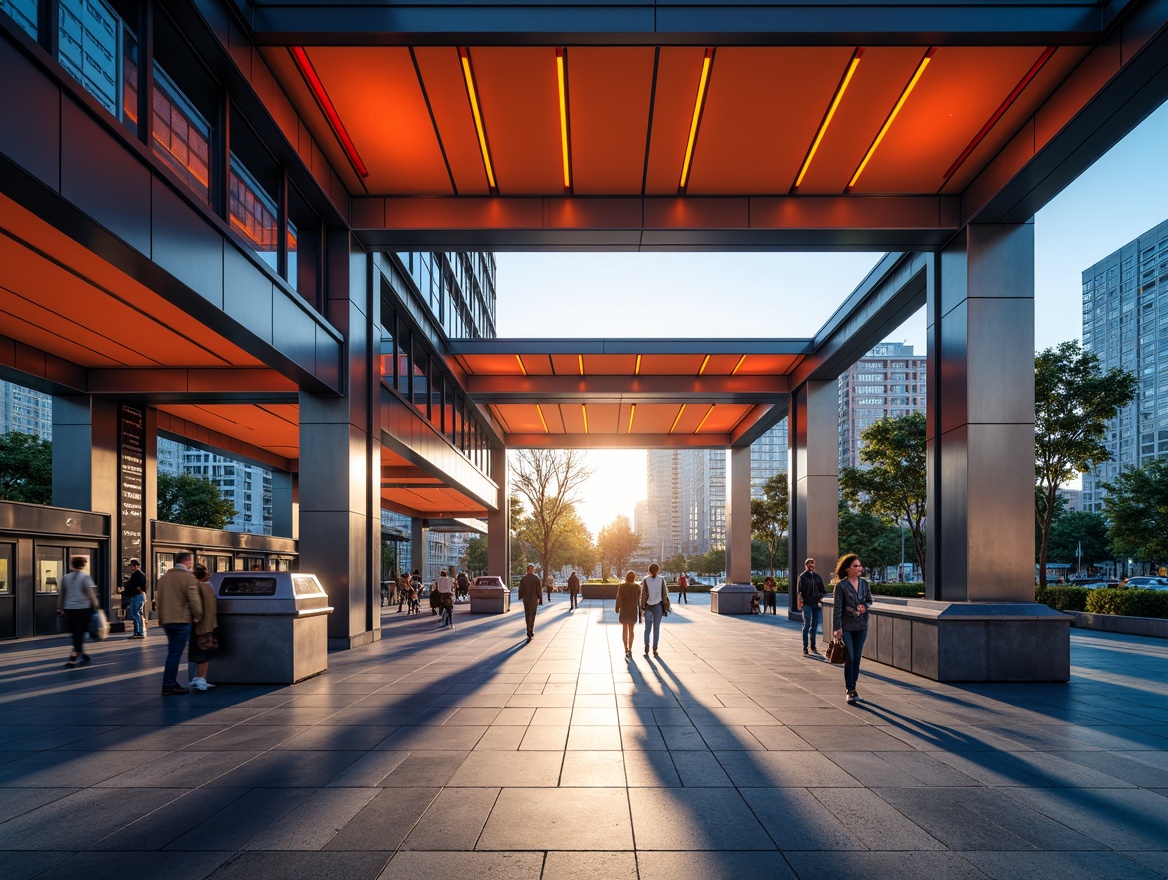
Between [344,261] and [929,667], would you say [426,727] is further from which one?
[344,261]

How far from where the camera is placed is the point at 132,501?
69.1 feet

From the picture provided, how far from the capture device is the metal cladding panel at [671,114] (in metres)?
10.7

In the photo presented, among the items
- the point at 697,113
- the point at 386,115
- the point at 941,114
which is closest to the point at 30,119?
the point at 386,115

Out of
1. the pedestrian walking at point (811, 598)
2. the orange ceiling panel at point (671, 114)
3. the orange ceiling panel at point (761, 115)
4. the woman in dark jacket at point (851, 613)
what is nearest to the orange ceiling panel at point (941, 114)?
the orange ceiling panel at point (761, 115)

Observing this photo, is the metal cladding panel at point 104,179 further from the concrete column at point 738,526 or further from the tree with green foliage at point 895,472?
the concrete column at point 738,526

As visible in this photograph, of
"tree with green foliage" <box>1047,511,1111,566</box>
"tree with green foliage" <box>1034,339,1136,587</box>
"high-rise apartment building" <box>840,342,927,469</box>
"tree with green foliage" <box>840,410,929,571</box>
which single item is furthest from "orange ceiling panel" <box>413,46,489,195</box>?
"high-rise apartment building" <box>840,342,927,469</box>

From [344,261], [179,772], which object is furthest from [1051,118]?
[179,772]

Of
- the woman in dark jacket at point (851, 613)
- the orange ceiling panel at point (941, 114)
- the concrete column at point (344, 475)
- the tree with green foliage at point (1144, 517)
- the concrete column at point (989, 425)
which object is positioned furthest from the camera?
the tree with green foliage at point (1144, 517)

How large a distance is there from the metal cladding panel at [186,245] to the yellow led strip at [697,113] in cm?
694

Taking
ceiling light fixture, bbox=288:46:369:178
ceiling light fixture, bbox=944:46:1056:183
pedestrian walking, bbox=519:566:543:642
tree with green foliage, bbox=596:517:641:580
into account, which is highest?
ceiling light fixture, bbox=288:46:369:178

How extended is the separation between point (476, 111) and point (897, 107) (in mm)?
6252

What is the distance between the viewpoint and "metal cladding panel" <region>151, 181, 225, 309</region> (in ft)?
28.5

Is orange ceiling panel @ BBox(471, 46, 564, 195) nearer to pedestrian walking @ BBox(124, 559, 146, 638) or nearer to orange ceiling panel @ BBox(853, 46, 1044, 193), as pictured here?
orange ceiling panel @ BBox(853, 46, 1044, 193)

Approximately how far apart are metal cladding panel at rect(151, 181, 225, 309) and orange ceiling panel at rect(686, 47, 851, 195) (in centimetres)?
709
